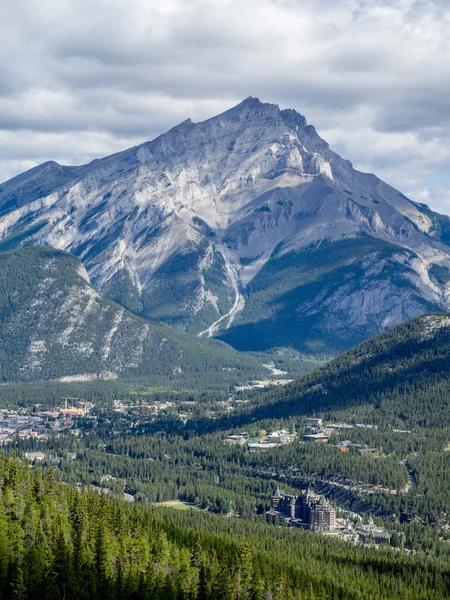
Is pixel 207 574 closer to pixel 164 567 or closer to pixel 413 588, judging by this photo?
pixel 164 567

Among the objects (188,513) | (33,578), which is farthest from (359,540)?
(33,578)

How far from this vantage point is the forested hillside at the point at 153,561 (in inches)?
5531

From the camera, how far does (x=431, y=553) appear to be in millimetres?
183750

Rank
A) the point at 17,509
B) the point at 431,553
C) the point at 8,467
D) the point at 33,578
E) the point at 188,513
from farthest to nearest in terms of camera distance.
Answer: the point at 188,513 → the point at 431,553 → the point at 8,467 → the point at 17,509 → the point at 33,578

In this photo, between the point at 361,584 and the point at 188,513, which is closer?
the point at 361,584

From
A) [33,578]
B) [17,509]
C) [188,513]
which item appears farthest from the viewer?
[188,513]

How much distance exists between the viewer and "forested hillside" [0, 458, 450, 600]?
140500 millimetres

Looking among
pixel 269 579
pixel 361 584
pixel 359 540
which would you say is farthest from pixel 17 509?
pixel 359 540

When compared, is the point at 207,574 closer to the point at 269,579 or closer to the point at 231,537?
the point at 269,579

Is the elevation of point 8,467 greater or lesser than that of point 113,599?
greater

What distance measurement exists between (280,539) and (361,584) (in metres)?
26.9

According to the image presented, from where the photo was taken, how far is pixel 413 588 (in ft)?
520

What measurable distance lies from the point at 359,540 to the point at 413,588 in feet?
114

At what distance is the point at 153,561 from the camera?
149 m
